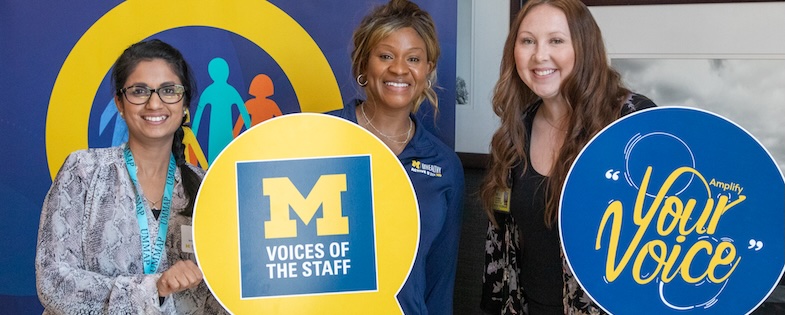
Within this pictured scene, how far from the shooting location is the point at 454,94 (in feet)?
7.97

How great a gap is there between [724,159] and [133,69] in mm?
1265

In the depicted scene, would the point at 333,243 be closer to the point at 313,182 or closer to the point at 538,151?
the point at 313,182

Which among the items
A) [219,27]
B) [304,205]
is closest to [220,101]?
[219,27]

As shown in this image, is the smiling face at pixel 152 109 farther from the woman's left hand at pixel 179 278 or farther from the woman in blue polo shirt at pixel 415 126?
the woman in blue polo shirt at pixel 415 126

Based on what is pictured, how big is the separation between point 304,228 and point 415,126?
0.57m

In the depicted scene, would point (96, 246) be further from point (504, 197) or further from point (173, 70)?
point (504, 197)

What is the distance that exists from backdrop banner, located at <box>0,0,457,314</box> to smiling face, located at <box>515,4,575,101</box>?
24.4 inches

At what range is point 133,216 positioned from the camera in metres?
1.72

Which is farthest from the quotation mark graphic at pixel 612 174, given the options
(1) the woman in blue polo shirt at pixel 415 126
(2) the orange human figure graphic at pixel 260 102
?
(2) the orange human figure graphic at pixel 260 102

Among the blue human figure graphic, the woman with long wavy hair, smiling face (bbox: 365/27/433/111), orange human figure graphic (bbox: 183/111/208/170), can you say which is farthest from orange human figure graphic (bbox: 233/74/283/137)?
the woman with long wavy hair

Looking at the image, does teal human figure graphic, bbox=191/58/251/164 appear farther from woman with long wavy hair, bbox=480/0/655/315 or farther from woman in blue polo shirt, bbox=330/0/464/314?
woman with long wavy hair, bbox=480/0/655/315

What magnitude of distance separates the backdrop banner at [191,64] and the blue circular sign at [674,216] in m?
0.88

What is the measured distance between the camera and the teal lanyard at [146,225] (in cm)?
171

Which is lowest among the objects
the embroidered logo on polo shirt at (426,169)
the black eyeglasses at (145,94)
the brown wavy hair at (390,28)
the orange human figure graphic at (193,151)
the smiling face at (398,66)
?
the embroidered logo on polo shirt at (426,169)
